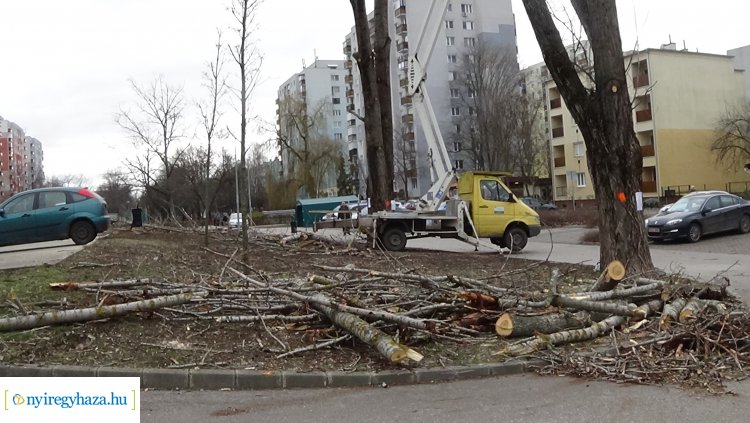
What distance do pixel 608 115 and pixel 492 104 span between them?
38.6 meters

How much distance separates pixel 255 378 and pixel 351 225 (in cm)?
1352

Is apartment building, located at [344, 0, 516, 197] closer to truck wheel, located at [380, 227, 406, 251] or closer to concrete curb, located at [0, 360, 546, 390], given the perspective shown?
truck wheel, located at [380, 227, 406, 251]

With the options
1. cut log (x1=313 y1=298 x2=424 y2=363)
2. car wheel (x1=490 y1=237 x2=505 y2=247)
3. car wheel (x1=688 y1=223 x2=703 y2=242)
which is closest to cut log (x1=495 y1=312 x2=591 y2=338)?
cut log (x1=313 y1=298 x2=424 y2=363)

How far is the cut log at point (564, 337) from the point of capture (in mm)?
6512

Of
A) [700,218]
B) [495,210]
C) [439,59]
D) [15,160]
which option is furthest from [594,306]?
[15,160]

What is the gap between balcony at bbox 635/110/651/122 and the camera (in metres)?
51.1

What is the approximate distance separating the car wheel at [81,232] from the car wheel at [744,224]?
2115 cm

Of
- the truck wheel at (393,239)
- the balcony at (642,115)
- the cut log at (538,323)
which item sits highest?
the balcony at (642,115)

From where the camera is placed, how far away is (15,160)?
12050 cm

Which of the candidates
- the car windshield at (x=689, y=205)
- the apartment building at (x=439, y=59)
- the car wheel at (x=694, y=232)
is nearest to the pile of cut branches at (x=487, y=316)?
the car wheel at (x=694, y=232)

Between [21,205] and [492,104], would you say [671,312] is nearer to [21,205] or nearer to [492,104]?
[21,205]

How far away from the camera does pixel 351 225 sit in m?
19.3

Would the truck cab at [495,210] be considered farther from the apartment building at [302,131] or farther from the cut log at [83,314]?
the apartment building at [302,131]

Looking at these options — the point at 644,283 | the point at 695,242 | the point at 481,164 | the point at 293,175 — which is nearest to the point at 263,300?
the point at 644,283
